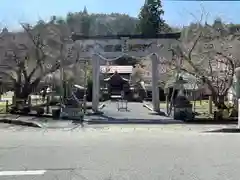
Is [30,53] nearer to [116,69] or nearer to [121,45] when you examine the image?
[121,45]

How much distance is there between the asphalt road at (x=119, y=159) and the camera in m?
7.63

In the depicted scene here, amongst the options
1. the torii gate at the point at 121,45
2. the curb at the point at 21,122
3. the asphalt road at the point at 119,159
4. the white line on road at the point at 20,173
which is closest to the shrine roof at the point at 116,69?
the torii gate at the point at 121,45

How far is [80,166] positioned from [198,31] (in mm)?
21818

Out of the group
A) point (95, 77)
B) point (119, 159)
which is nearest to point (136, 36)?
point (95, 77)

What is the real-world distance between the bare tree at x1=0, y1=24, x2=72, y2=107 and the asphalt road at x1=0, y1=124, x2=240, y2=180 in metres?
16.1

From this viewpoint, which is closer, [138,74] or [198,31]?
[198,31]

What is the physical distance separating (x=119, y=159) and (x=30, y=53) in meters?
20.9

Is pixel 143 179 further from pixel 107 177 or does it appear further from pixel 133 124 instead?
pixel 133 124

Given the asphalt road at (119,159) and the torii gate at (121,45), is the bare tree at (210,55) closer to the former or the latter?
the torii gate at (121,45)

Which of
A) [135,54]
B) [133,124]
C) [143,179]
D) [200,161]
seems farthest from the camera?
[135,54]

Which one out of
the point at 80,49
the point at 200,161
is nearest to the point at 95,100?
the point at 80,49

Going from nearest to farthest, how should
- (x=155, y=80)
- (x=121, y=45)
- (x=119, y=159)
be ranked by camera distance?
(x=119, y=159)
(x=121, y=45)
(x=155, y=80)

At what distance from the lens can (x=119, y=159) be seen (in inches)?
366

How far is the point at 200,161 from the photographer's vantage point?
29.6 ft
